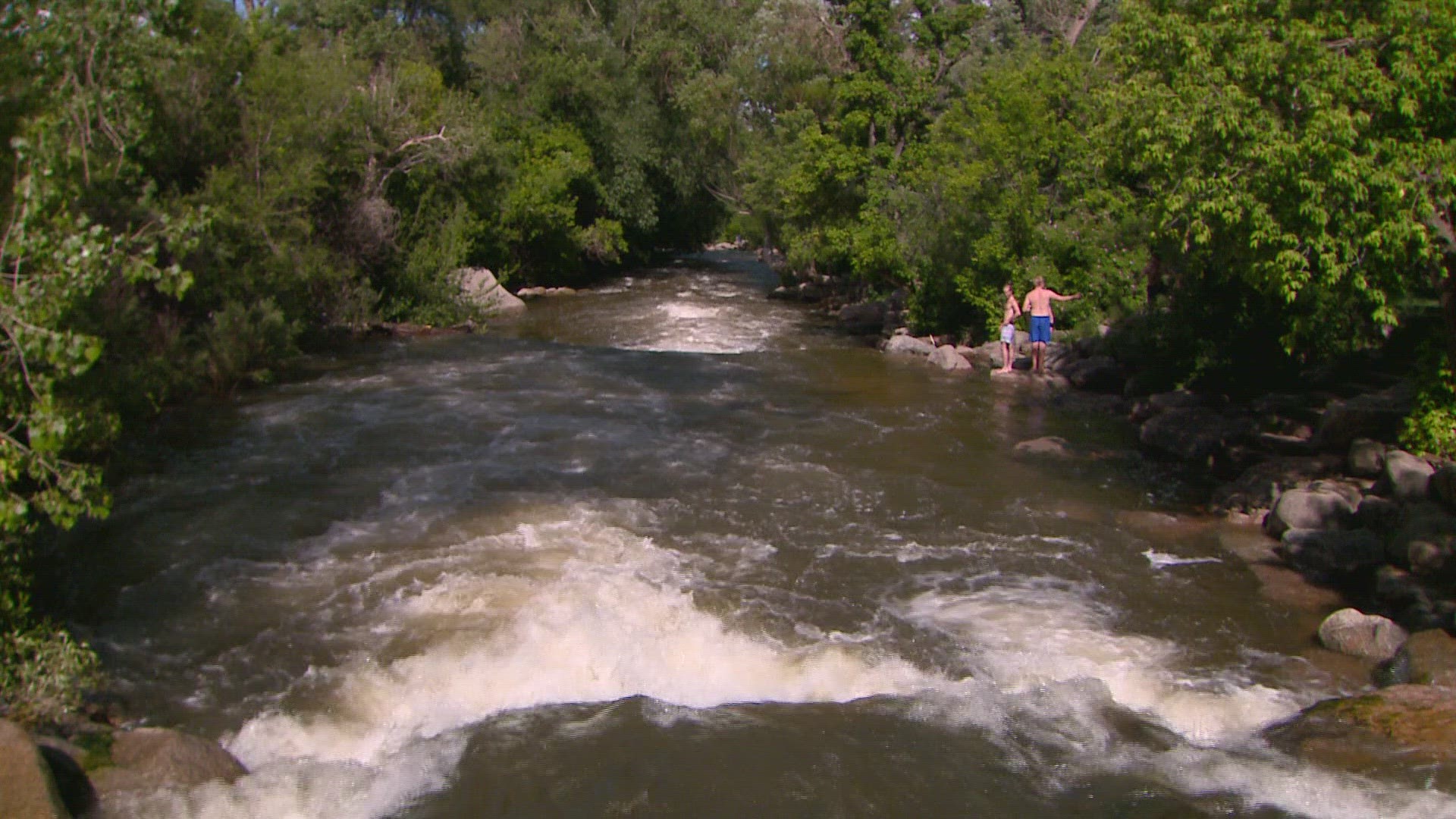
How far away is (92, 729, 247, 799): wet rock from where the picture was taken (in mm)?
6926

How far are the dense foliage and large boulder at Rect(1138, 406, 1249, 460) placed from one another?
1.40 m

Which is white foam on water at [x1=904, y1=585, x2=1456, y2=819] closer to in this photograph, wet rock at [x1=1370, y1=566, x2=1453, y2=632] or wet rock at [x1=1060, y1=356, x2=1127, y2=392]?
wet rock at [x1=1370, y1=566, x2=1453, y2=632]

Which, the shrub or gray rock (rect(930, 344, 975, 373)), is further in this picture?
gray rock (rect(930, 344, 975, 373))

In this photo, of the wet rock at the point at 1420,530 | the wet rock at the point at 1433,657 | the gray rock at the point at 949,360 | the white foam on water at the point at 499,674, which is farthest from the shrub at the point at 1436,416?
the gray rock at the point at 949,360

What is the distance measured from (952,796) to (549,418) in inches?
428

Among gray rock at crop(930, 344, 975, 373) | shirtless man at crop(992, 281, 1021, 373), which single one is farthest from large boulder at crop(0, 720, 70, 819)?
gray rock at crop(930, 344, 975, 373)

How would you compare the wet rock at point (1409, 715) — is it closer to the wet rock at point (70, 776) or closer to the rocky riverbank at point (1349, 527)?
the rocky riverbank at point (1349, 527)

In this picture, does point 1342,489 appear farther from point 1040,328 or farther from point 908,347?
point 908,347

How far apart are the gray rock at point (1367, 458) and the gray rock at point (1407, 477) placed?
911 mm

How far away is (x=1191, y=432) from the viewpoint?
16.1 m

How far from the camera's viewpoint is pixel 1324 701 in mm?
8602

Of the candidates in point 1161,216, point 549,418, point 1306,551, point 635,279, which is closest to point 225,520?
point 549,418

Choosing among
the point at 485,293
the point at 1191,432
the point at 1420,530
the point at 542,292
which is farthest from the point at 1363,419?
the point at 542,292

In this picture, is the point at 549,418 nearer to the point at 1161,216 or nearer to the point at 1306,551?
the point at 1161,216
